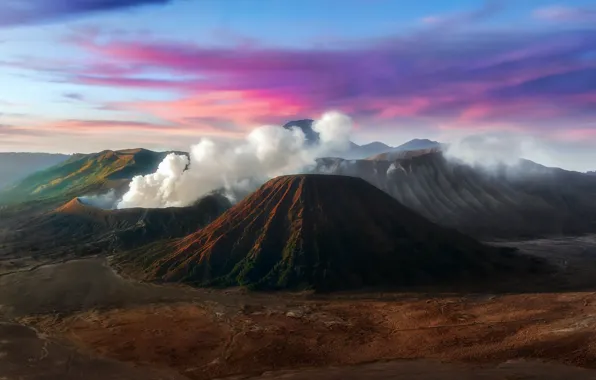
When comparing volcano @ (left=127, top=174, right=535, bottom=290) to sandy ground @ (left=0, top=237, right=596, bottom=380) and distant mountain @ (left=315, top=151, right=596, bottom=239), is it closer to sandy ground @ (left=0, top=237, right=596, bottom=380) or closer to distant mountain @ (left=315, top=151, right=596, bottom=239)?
sandy ground @ (left=0, top=237, right=596, bottom=380)

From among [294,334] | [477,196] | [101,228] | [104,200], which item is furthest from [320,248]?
[477,196]

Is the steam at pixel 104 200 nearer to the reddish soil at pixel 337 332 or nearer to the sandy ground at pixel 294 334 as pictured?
the sandy ground at pixel 294 334

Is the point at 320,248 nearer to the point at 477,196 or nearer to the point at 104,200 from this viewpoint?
the point at 104,200

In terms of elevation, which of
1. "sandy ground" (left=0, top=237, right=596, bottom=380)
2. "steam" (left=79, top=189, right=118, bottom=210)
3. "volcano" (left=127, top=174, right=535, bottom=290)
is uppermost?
"steam" (left=79, top=189, right=118, bottom=210)

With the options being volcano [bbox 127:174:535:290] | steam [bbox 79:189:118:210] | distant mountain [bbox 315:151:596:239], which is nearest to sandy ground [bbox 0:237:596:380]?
volcano [bbox 127:174:535:290]

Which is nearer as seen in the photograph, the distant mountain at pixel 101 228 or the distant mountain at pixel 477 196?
the distant mountain at pixel 101 228

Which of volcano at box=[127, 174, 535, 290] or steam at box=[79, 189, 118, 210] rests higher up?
steam at box=[79, 189, 118, 210]

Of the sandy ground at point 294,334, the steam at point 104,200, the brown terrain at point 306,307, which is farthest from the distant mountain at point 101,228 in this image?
the sandy ground at point 294,334

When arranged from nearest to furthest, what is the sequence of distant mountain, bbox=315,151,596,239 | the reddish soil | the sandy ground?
1. the sandy ground
2. the reddish soil
3. distant mountain, bbox=315,151,596,239
